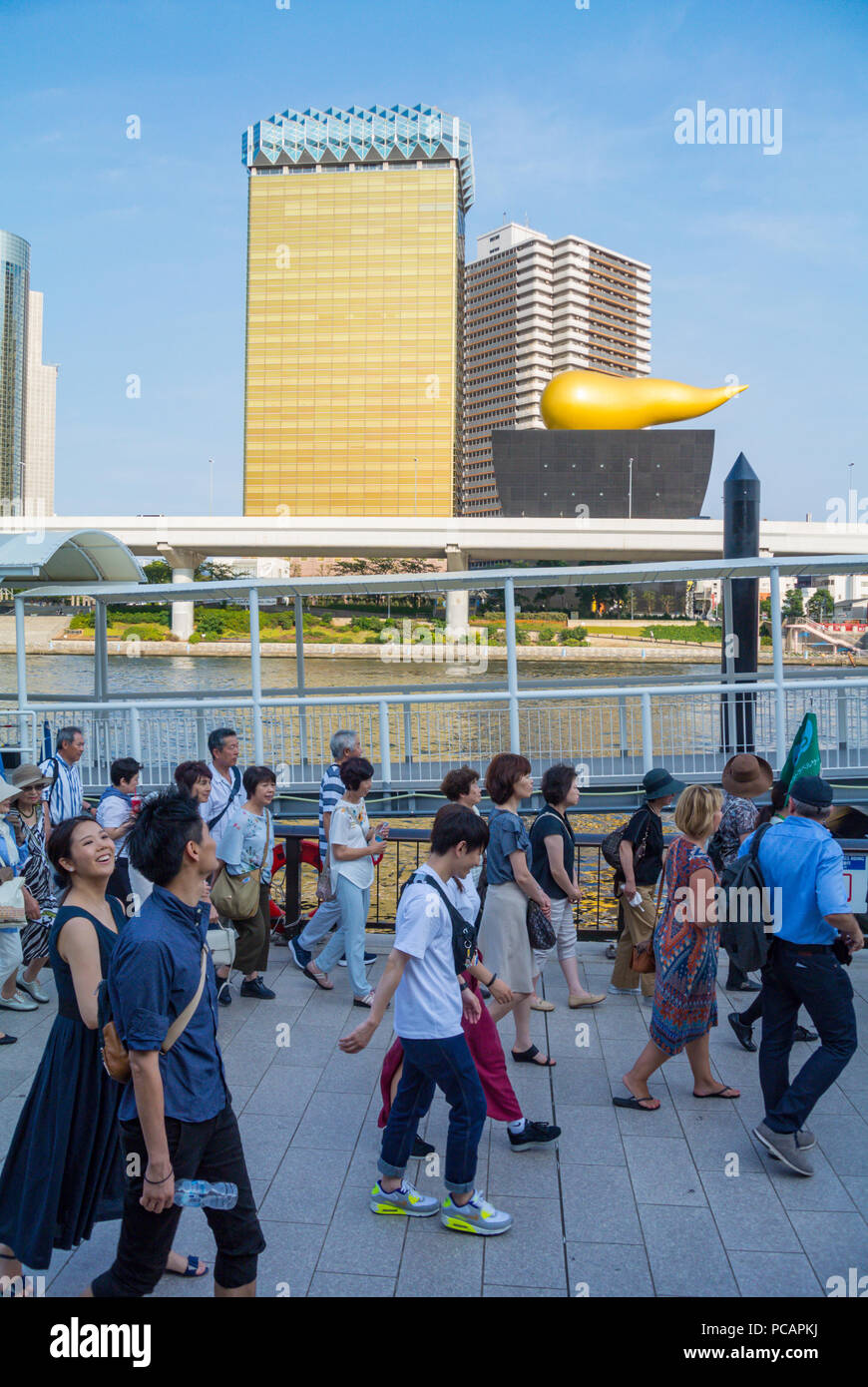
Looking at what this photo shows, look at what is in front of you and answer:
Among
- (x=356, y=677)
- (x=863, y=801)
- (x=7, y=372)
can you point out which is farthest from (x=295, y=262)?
(x=863, y=801)

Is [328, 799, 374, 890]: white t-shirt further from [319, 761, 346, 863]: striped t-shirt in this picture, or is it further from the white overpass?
the white overpass

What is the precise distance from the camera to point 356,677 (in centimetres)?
3488

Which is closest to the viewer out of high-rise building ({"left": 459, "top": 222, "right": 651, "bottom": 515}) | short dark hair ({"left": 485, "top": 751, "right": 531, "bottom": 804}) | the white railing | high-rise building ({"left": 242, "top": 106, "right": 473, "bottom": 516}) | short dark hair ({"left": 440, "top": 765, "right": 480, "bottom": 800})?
short dark hair ({"left": 485, "top": 751, "right": 531, "bottom": 804})

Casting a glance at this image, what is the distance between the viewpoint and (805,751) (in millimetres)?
5488

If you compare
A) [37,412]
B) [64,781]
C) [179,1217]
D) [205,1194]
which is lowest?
[179,1217]

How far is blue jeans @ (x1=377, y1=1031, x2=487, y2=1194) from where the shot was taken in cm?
346

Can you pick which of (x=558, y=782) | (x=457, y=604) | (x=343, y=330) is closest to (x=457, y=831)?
(x=558, y=782)

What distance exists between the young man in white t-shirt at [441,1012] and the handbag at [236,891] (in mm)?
2207

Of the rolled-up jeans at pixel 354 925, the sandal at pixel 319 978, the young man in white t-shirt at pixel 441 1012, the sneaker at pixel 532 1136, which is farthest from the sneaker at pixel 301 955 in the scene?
the young man in white t-shirt at pixel 441 1012

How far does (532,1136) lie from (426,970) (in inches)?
50.4

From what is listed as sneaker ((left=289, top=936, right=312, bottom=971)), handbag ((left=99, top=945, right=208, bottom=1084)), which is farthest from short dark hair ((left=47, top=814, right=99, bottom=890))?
sneaker ((left=289, top=936, right=312, bottom=971))

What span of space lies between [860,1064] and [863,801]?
5188 mm

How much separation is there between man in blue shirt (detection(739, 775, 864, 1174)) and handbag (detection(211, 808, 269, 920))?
286 cm

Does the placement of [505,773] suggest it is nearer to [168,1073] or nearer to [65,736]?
[168,1073]
